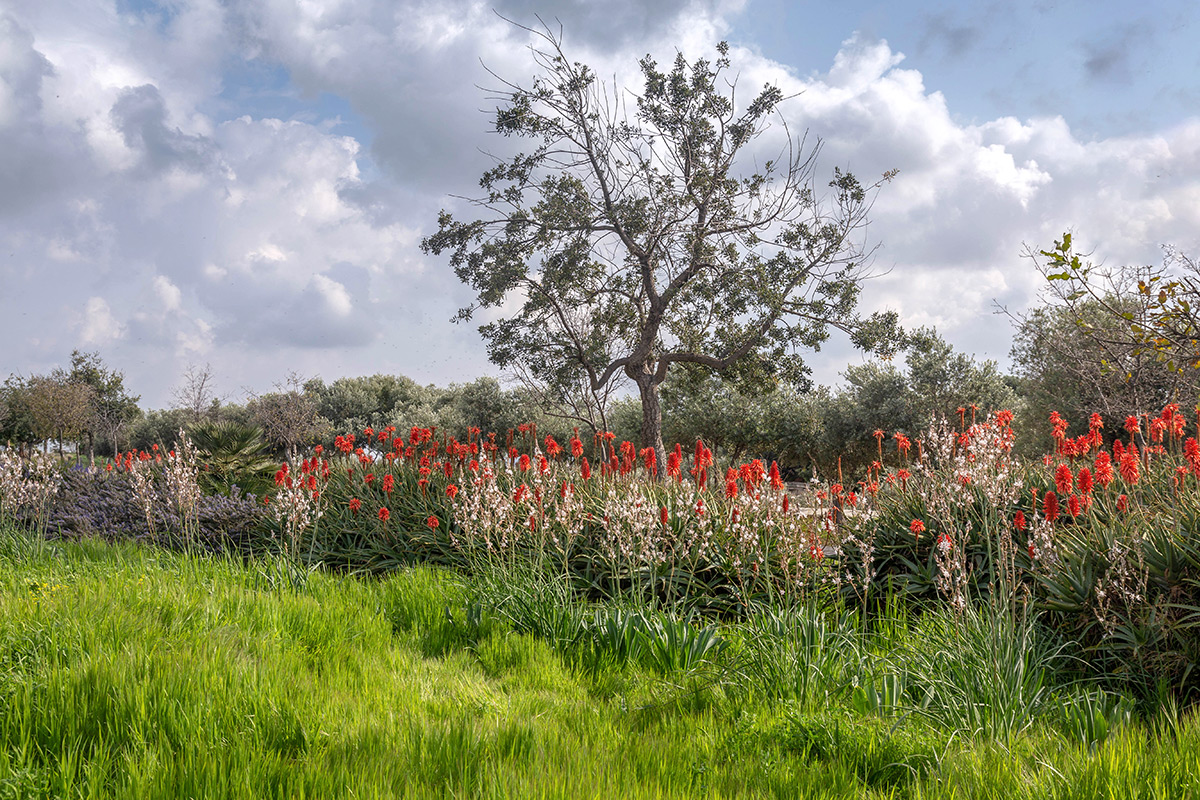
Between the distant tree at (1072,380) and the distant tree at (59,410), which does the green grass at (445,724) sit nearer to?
the distant tree at (1072,380)

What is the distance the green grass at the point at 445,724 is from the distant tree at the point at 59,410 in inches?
1596

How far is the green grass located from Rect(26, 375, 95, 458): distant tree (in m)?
40.5

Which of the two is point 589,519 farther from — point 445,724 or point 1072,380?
point 1072,380

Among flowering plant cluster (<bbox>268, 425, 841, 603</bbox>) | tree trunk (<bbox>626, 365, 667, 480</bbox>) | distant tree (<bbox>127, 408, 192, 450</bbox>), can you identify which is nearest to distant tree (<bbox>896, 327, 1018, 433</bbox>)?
tree trunk (<bbox>626, 365, 667, 480</bbox>)

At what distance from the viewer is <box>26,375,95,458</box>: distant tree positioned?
37.2m

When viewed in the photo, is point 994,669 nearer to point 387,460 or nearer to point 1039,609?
point 1039,609

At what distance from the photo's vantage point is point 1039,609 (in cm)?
496

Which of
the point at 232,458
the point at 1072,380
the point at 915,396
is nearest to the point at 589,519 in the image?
the point at 232,458

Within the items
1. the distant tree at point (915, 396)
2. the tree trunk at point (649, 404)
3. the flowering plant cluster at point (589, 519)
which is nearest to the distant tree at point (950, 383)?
the distant tree at point (915, 396)

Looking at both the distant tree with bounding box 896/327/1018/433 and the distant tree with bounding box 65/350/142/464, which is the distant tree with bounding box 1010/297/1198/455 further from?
the distant tree with bounding box 65/350/142/464

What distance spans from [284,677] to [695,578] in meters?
3.47

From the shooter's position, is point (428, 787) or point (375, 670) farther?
point (375, 670)

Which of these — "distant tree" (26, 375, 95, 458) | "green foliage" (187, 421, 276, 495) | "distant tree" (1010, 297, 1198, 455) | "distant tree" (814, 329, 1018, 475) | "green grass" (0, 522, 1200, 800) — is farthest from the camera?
"distant tree" (26, 375, 95, 458)

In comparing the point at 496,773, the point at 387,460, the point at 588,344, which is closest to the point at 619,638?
the point at 496,773
